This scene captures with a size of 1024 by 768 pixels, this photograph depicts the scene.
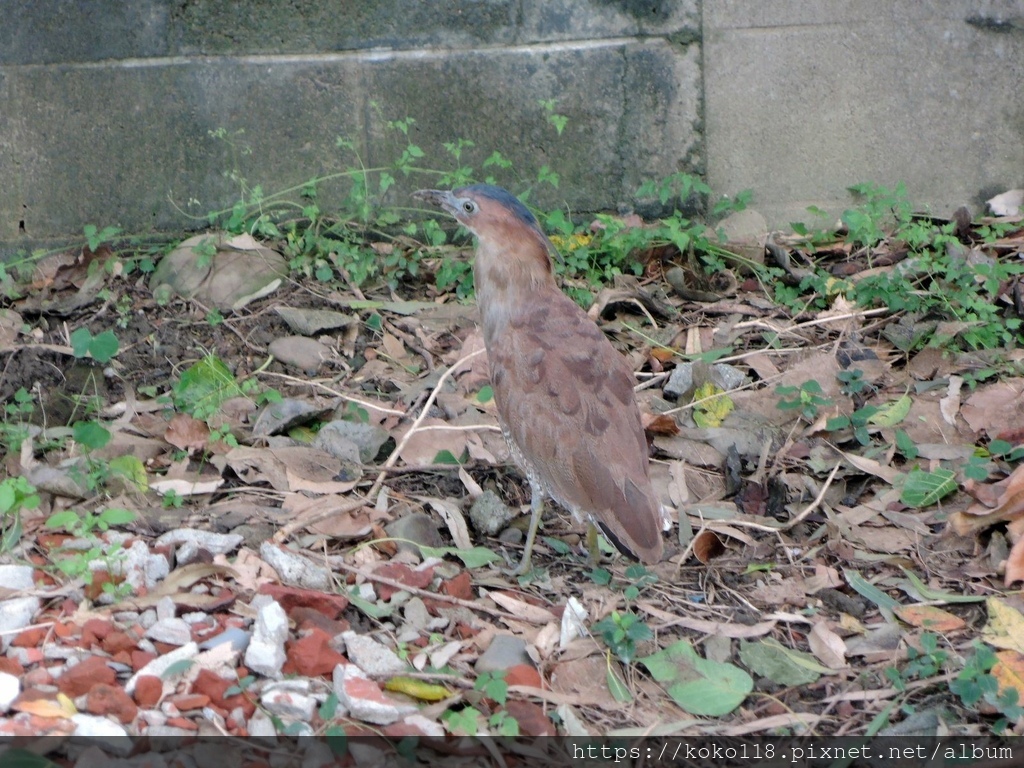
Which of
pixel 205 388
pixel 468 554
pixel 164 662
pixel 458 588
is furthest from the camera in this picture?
pixel 205 388

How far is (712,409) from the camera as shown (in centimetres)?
480

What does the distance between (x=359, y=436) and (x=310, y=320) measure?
1152 mm

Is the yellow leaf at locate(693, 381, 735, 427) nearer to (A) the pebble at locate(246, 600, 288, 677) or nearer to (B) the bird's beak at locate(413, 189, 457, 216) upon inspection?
(B) the bird's beak at locate(413, 189, 457, 216)

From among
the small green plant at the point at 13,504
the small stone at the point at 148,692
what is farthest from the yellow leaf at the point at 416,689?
the small green plant at the point at 13,504

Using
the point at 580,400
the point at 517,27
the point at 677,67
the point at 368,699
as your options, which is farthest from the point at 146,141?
the point at 368,699

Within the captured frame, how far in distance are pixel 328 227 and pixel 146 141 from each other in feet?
3.37

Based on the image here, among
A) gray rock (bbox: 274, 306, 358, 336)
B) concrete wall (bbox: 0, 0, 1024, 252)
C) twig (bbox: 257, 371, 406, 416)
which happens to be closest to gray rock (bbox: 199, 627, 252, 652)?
twig (bbox: 257, 371, 406, 416)

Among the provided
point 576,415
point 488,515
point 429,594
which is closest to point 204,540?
point 429,594

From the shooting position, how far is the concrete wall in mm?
5664

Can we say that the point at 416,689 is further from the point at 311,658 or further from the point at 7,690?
the point at 7,690

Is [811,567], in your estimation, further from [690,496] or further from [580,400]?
[580,400]

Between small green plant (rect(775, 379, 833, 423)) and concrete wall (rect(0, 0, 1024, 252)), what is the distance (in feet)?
5.29

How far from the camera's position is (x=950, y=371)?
194 inches

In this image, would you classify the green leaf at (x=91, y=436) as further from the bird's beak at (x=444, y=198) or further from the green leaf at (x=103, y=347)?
the bird's beak at (x=444, y=198)
